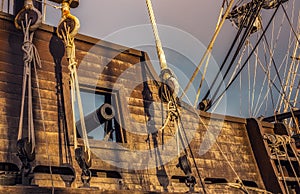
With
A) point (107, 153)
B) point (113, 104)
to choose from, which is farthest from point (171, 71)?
point (107, 153)

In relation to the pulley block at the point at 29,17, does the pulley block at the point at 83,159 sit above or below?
below

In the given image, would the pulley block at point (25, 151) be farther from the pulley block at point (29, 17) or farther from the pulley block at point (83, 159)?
the pulley block at point (29, 17)

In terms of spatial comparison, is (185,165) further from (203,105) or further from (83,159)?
(203,105)

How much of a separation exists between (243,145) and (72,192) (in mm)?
5735

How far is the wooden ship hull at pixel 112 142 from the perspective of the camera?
6.04 meters

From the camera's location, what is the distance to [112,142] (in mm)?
7062

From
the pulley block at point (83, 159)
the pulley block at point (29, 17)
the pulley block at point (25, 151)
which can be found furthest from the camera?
the pulley block at point (29, 17)

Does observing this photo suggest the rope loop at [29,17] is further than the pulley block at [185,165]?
No

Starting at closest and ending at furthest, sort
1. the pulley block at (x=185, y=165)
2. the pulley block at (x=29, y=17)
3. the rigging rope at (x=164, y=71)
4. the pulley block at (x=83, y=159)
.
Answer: the pulley block at (x=83, y=159)
the pulley block at (x=29, y=17)
the pulley block at (x=185, y=165)
the rigging rope at (x=164, y=71)

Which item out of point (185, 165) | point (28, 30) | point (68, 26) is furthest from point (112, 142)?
point (28, 30)

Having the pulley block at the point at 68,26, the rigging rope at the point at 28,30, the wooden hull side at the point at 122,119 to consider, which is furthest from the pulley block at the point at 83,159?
the pulley block at the point at 68,26

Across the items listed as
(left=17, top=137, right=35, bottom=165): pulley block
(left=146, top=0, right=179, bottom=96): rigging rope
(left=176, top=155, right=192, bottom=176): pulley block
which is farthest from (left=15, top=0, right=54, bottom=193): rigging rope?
(left=146, top=0, right=179, bottom=96): rigging rope

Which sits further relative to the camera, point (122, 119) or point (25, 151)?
point (122, 119)

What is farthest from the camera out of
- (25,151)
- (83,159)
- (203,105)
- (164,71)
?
(203,105)
